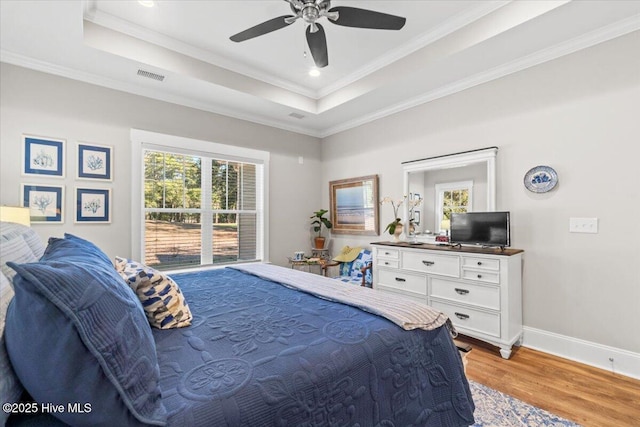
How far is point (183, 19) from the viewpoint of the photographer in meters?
2.72

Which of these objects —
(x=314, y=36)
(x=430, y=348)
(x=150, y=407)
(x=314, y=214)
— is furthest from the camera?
(x=314, y=214)

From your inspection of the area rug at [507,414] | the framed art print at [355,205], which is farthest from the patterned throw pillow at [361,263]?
the area rug at [507,414]

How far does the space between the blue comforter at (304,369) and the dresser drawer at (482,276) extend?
4.80ft

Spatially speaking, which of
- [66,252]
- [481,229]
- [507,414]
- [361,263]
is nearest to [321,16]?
[66,252]

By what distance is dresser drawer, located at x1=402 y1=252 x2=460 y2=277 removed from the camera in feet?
9.68

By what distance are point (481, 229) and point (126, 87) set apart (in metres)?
4.19

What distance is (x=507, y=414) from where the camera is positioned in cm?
188

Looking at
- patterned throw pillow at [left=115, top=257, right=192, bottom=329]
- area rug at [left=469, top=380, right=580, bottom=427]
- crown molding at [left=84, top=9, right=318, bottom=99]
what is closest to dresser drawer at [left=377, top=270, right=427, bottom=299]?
area rug at [left=469, top=380, right=580, bottom=427]

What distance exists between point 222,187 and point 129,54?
6.12ft

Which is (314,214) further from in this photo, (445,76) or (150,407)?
(150,407)

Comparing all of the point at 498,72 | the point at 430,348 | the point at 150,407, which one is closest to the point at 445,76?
the point at 498,72

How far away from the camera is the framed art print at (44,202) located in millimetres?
2814

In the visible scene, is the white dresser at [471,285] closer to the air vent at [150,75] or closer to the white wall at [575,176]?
the white wall at [575,176]

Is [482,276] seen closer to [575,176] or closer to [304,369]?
[575,176]
